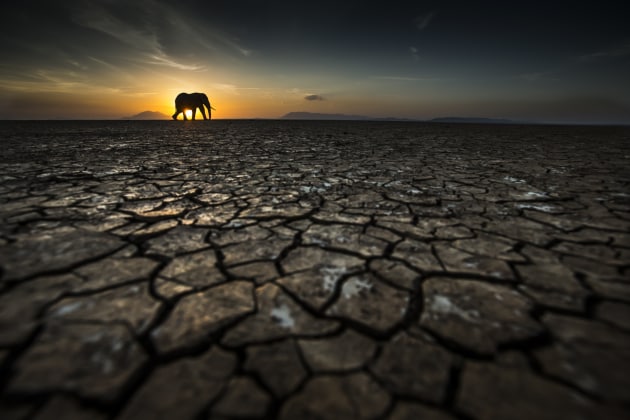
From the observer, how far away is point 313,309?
1054mm

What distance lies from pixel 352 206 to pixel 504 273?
1.13m

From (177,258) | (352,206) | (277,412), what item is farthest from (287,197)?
(277,412)

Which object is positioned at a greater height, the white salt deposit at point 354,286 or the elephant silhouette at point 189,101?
the elephant silhouette at point 189,101

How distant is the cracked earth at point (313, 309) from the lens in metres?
0.73

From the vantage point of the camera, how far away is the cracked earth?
0.73 metres

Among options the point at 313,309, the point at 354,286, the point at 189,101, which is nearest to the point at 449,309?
the point at 354,286

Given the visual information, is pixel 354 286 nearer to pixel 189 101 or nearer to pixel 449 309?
pixel 449 309

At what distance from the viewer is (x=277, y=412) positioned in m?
0.69

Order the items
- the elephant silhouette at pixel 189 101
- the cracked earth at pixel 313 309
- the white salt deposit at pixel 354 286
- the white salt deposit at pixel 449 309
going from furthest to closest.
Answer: the elephant silhouette at pixel 189 101
the white salt deposit at pixel 354 286
the white salt deposit at pixel 449 309
the cracked earth at pixel 313 309

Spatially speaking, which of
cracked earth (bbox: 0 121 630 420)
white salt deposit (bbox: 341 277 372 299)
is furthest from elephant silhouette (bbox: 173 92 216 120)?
white salt deposit (bbox: 341 277 372 299)

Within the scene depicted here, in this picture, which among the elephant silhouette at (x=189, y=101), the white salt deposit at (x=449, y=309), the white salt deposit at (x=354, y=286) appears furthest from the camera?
the elephant silhouette at (x=189, y=101)

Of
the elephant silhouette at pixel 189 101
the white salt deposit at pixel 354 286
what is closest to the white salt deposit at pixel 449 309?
the white salt deposit at pixel 354 286

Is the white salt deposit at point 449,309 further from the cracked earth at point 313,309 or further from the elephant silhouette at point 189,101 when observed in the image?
the elephant silhouette at point 189,101

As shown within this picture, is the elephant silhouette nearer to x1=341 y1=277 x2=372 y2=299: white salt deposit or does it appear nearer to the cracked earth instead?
the cracked earth
